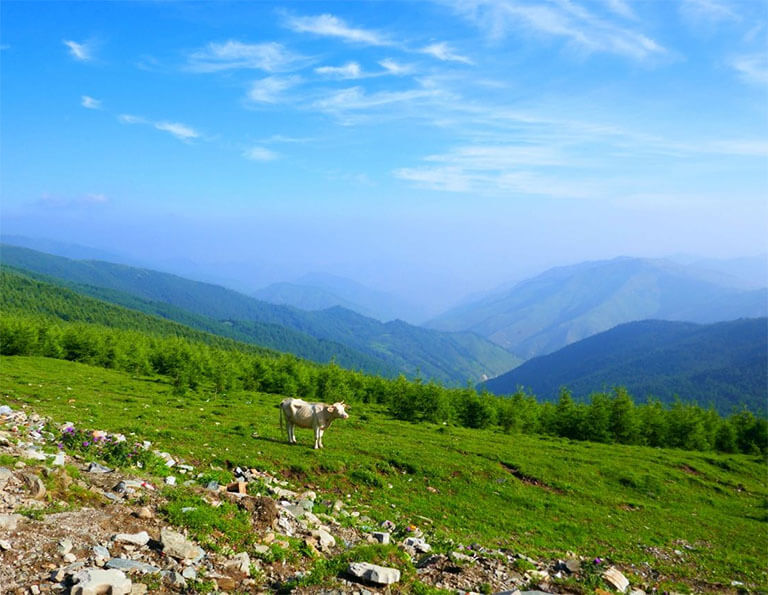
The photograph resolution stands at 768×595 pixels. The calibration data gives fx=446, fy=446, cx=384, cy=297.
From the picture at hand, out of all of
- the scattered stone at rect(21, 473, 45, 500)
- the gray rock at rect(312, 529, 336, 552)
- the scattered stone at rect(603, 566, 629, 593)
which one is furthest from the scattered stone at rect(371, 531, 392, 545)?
the scattered stone at rect(21, 473, 45, 500)

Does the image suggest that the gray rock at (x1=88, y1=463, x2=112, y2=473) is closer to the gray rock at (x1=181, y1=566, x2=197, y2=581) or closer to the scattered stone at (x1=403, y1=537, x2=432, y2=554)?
the gray rock at (x1=181, y1=566, x2=197, y2=581)

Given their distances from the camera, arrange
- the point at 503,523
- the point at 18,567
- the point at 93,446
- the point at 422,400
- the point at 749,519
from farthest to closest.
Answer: the point at 422,400 → the point at 749,519 → the point at 503,523 → the point at 93,446 → the point at 18,567

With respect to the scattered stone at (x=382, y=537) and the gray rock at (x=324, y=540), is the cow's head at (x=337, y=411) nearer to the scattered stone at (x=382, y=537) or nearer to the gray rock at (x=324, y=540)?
the scattered stone at (x=382, y=537)

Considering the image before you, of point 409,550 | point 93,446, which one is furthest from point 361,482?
point 93,446

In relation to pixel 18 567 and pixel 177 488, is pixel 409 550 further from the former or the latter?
pixel 18 567

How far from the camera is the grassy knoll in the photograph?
16250mm

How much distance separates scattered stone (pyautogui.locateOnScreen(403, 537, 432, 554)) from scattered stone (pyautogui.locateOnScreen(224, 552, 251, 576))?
174 inches

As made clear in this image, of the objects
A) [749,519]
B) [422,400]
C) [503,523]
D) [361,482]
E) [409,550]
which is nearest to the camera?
[409,550]

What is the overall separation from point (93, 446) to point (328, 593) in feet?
32.7

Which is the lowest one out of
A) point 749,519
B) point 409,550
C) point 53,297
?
point 53,297

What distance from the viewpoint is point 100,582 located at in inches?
280

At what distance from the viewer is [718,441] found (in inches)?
2302

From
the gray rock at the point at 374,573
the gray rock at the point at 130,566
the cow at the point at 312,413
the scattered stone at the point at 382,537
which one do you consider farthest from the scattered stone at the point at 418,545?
the cow at the point at 312,413

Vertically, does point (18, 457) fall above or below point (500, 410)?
above
